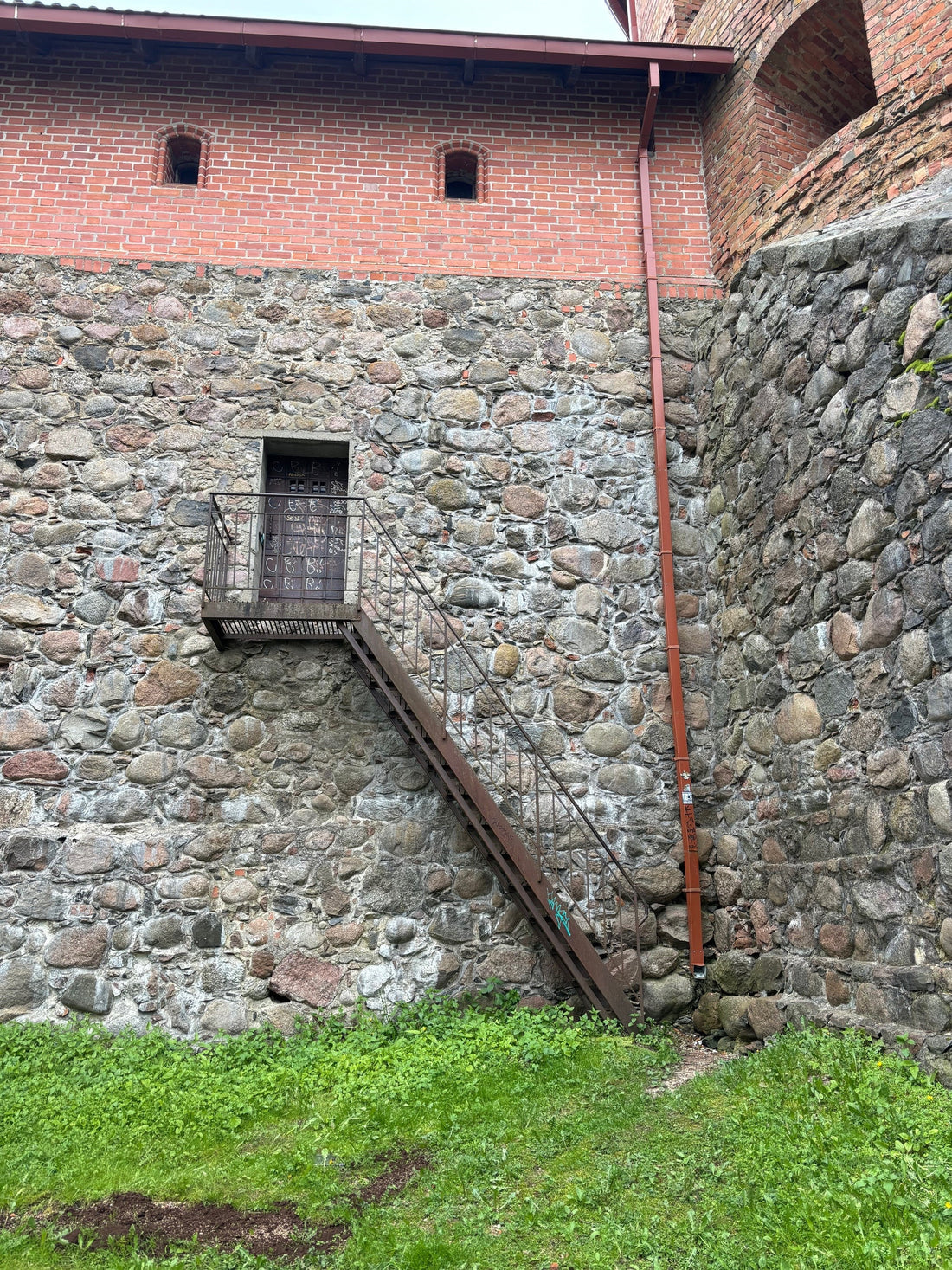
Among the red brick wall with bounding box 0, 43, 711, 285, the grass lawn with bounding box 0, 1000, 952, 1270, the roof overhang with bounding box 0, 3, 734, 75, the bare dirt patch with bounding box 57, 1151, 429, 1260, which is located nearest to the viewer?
the grass lawn with bounding box 0, 1000, 952, 1270

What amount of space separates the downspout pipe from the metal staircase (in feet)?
1.56

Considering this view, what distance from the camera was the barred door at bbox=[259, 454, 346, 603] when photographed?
7551 mm

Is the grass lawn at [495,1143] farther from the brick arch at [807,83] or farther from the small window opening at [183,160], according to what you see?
the small window opening at [183,160]

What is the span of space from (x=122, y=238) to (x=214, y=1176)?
284 inches

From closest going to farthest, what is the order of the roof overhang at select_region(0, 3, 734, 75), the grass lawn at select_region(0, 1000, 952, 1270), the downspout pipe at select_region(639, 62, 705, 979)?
the grass lawn at select_region(0, 1000, 952, 1270), the downspout pipe at select_region(639, 62, 705, 979), the roof overhang at select_region(0, 3, 734, 75)

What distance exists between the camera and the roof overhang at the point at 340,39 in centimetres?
784

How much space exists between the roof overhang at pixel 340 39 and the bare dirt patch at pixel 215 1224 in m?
8.47

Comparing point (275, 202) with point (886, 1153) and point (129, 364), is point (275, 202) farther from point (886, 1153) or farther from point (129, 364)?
point (886, 1153)

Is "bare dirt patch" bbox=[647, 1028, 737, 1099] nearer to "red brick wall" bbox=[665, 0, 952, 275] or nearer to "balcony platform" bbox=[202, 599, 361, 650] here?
"balcony platform" bbox=[202, 599, 361, 650]

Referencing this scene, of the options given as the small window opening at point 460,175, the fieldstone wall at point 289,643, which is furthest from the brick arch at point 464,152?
the fieldstone wall at point 289,643

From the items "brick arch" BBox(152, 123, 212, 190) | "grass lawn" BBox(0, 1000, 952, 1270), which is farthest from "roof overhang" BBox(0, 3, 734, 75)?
"grass lawn" BBox(0, 1000, 952, 1270)

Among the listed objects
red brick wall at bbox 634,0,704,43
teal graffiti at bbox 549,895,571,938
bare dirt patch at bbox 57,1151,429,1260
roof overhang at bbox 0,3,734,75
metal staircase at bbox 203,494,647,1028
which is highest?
red brick wall at bbox 634,0,704,43

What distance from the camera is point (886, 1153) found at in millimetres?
3773

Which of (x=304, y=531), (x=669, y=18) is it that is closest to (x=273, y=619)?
(x=304, y=531)
